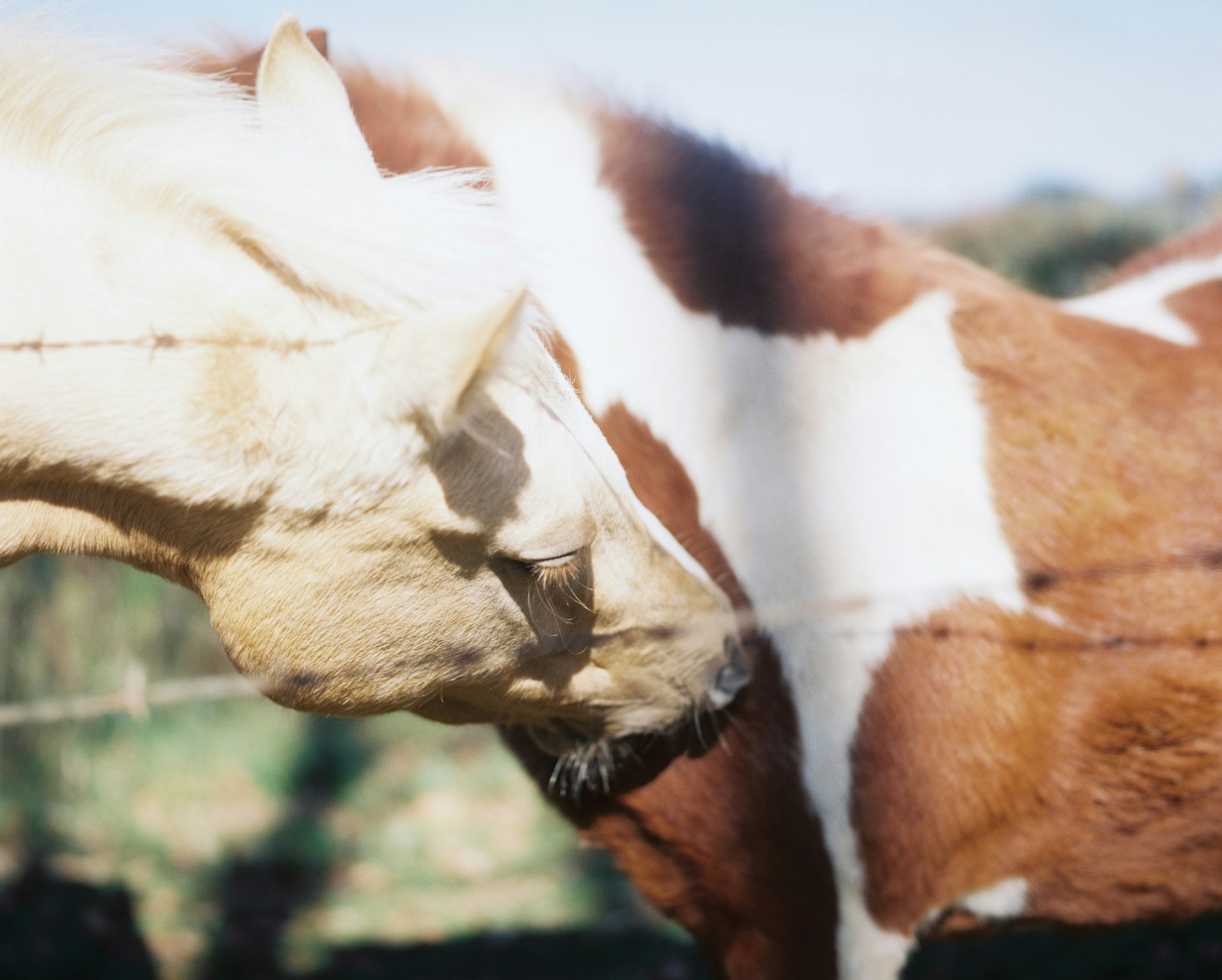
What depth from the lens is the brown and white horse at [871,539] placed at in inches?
59.1

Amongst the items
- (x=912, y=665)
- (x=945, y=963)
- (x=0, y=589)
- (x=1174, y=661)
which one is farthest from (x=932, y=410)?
(x=0, y=589)

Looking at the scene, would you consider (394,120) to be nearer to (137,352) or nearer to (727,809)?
(137,352)

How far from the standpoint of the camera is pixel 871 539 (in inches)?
59.6

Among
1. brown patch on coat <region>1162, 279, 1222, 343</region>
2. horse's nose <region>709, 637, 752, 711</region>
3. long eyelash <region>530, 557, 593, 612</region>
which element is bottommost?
horse's nose <region>709, 637, 752, 711</region>

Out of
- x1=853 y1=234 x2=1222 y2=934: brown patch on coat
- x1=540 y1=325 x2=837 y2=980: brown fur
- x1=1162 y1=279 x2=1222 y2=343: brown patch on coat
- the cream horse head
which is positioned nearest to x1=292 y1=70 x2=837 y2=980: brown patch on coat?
x1=540 y1=325 x2=837 y2=980: brown fur

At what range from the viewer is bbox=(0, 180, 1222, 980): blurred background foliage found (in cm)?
291

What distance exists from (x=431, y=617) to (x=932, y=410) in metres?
0.95

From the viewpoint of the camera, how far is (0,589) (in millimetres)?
3965

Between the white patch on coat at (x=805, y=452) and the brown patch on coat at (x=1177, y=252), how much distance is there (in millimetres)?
1138

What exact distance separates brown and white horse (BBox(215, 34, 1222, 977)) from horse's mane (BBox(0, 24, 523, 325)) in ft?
1.58

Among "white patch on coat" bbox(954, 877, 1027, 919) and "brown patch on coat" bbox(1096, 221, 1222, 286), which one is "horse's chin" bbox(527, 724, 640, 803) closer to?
"white patch on coat" bbox(954, 877, 1027, 919)

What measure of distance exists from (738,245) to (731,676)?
75 centimetres

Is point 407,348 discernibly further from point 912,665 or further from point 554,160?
point 912,665

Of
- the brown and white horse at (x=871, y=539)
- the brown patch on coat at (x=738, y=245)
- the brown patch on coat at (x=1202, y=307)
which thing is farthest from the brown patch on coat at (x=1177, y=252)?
the brown patch on coat at (x=738, y=245)
